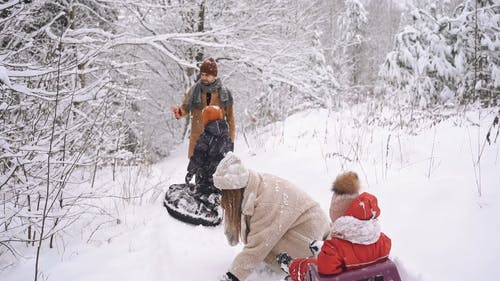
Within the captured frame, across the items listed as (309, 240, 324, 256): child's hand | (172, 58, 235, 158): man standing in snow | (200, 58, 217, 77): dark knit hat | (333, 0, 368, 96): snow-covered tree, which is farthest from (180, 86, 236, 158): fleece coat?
(333, 0, 368, 96): snow-covered tree

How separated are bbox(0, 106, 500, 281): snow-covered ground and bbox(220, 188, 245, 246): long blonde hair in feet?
1.38

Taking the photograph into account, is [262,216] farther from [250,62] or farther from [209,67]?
[250,62]

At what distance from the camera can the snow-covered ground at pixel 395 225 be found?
2.29 meters

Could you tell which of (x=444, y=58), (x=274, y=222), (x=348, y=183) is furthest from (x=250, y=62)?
(x=348, y=183)

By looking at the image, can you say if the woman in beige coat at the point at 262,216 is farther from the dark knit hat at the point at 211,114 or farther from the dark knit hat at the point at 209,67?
the dark knit hat at the point at 209,67

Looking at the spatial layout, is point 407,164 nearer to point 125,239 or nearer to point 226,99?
point 226,99

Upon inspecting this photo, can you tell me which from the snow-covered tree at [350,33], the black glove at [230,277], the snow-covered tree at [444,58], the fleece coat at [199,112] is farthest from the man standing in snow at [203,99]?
the snow-covered tree at [350,33]

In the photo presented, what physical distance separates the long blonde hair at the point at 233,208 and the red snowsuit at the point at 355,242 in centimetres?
81

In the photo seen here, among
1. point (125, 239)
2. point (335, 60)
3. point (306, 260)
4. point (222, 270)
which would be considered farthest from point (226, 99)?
point (335, 60)

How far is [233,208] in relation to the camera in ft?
8.37

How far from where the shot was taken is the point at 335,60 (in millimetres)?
26141

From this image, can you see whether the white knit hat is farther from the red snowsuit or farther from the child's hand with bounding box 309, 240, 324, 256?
the red snowsuit

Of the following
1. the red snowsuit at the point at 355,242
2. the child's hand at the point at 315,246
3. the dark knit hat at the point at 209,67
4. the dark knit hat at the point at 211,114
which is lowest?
the child's hand at the point at 315,246

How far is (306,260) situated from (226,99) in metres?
2.89
